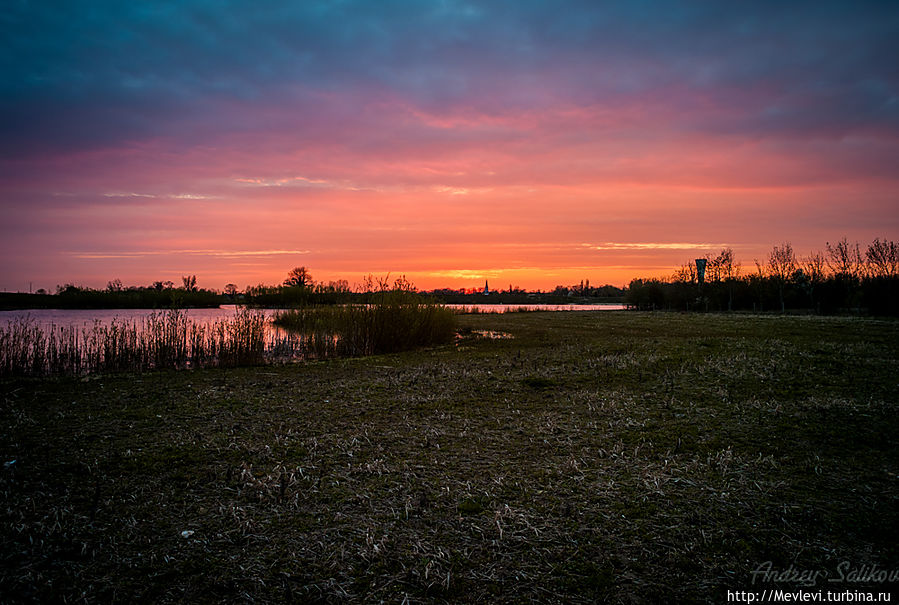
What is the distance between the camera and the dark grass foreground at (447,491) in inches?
112

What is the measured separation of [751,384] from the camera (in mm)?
8195

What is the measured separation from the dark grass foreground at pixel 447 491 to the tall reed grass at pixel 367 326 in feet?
22.1

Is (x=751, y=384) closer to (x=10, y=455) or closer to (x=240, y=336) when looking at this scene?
(x=10, y=455)

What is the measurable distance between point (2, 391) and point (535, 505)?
10.3 m

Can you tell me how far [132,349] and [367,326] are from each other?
6.45 metres

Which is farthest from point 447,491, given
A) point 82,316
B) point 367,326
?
point 82,316

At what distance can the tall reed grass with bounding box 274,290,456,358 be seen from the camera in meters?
15.0

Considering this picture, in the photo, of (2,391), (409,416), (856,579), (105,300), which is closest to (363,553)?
(856,579)
